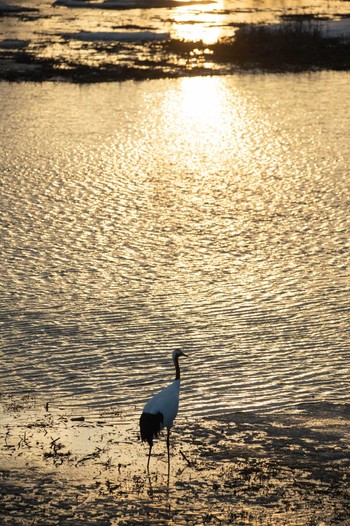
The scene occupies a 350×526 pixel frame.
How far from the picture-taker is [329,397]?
467 inches

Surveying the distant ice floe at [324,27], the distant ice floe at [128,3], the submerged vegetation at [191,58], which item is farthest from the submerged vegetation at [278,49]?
the distant ice floe at [128,3]

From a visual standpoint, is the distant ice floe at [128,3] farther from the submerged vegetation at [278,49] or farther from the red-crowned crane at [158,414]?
the red-crowned crane at [158,414]

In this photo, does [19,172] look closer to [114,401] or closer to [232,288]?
[232,288]

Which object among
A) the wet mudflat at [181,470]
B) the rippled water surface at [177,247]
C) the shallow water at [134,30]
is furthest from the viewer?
the shallow water at [134,30]

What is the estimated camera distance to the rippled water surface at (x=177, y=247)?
41.7 feet

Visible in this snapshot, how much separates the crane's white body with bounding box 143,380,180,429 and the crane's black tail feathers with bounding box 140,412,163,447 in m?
0.05

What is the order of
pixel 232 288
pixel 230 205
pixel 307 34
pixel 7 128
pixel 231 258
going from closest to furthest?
pixel 232 288 < pixel 231 258 < pixel 230 205 < pixel 7 128 < pixel 307 34

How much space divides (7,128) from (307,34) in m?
16.3

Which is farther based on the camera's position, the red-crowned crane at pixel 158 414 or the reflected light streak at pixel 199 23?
the reflected light streak at pixel 199 23

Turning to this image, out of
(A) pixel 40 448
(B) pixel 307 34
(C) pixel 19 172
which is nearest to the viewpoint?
(A) pixel 40 448

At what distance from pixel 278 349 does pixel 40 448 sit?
4215mm

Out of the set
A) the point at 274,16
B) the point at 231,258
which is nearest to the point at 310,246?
the point at 231,258

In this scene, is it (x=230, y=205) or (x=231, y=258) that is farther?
(x=230, y=205)

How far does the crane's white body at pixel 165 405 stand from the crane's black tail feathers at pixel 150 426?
47 millimetres
